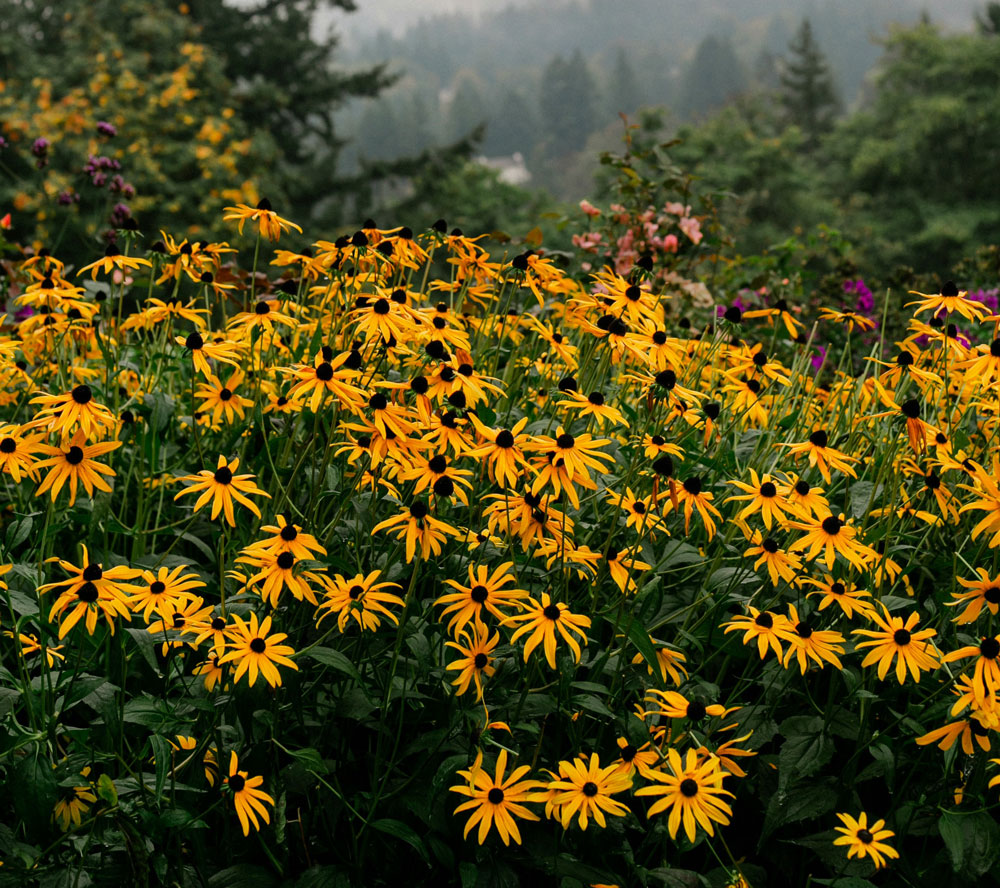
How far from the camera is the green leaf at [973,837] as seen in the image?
5.68 feet

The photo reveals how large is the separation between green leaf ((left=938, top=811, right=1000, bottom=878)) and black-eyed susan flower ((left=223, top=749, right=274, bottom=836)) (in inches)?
48.7

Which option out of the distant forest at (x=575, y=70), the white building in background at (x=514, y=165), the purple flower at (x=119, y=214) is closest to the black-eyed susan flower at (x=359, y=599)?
the purple flower at (x=119, y=214)

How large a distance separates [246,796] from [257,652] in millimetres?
263

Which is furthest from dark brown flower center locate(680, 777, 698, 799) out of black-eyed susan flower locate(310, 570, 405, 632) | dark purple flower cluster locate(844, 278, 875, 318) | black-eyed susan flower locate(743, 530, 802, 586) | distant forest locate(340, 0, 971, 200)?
distant forest locate(340, 0, 971, 200)

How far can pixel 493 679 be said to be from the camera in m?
1.90

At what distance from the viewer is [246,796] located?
1645 mm

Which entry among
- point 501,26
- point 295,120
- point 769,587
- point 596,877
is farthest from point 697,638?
point 501,26

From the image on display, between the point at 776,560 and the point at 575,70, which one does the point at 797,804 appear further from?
the point at 575,70

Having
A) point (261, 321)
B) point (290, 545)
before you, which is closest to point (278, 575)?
point (290, 545)

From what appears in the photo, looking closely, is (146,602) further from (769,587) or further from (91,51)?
(91,51)

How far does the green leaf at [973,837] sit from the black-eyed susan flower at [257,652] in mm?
1237

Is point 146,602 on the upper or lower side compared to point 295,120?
lower

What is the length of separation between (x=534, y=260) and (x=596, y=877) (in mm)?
1496

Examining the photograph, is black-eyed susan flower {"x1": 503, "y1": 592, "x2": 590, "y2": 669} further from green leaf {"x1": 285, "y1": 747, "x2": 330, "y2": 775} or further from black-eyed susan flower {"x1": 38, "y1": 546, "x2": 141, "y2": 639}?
black-eyed susan flower {"x1": 38, "y1": 546, "x2": 141, "y2": 639}
